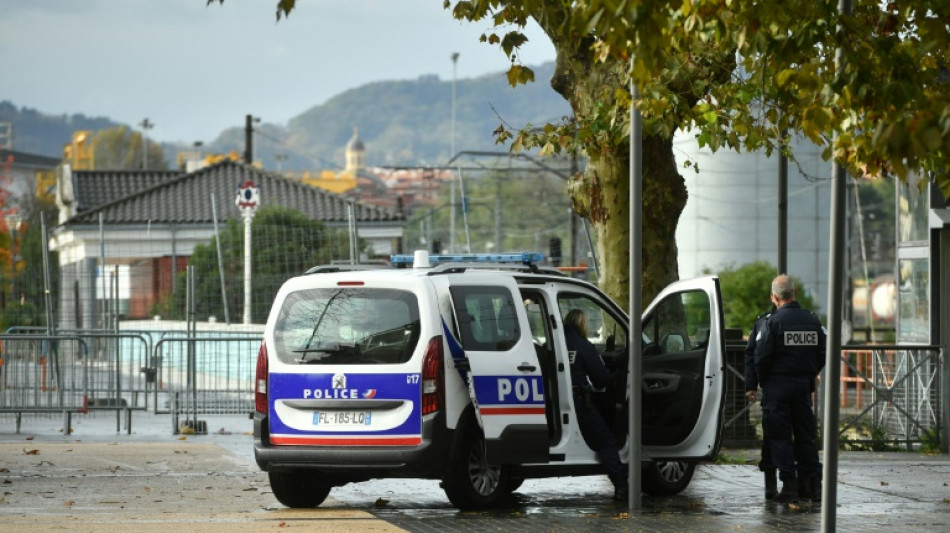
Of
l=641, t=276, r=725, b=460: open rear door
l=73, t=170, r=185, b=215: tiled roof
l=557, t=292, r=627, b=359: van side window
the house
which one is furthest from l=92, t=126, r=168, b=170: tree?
l=641, t=276, r=725, b=460: open rear door

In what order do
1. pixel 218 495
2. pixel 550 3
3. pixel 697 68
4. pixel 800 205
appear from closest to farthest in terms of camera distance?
pixel 550 3 < pixel 218 495 < pixel 697 68 < pixel 800 205

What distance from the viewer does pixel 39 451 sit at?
704 inches

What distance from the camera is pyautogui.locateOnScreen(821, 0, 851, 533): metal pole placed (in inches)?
329

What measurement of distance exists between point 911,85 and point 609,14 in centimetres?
219

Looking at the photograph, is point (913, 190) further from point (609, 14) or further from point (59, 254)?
point (59, 254)

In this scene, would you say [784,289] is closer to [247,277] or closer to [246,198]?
[247,277]

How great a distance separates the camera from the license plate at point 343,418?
1233 centimetres

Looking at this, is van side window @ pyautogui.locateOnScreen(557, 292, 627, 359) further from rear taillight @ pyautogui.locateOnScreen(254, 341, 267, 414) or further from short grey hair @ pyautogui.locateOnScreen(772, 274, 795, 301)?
rear taillight @ pyautogui.locateOnScreen(254, 341, 267, 414)

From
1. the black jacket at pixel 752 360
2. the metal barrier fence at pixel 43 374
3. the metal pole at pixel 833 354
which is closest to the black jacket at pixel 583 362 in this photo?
the black jacket at pixel 752 360

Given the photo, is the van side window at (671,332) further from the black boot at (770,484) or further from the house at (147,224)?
the house at (147,224)

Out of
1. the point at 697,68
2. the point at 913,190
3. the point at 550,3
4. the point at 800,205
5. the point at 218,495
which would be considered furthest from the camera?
the point at 800,205

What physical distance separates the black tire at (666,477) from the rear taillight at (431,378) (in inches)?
105

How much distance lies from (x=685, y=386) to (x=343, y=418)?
3.01 m

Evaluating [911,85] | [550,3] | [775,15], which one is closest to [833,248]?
[911,85]
